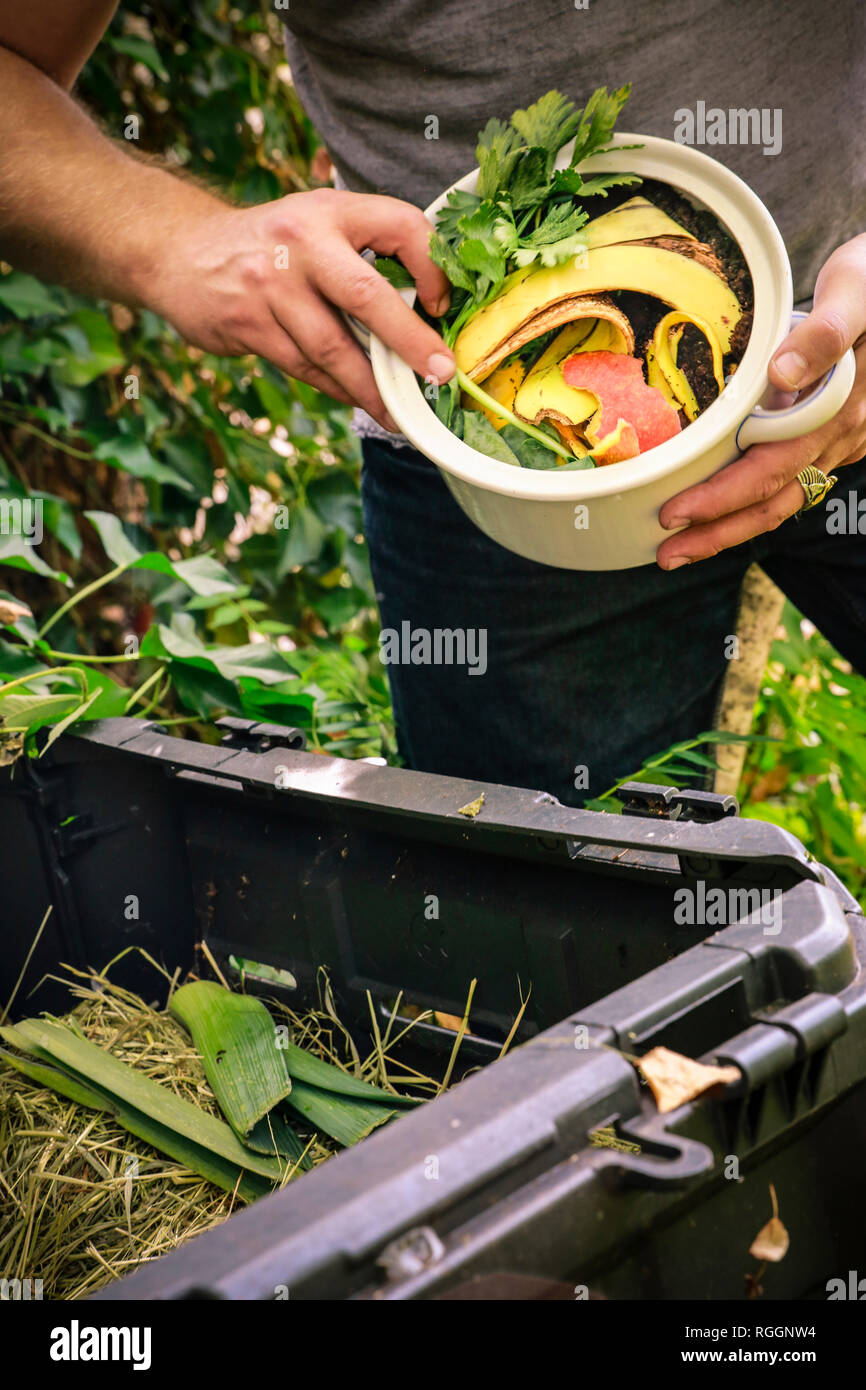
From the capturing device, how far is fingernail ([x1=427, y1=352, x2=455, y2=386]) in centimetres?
81

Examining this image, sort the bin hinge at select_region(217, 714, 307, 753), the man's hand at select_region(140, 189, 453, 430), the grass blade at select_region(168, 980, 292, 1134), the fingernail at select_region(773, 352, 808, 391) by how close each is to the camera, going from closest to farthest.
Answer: the fingernail at select_region(773, 352, 808, 391) < the man's hand at select_region(140, 189, 453, 430) < the grass blade at select_region(168, 980, 292, 1134) < the bin hinge at select_region(217, 714, 307, 753)

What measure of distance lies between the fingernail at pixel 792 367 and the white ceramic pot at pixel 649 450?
0.05ft

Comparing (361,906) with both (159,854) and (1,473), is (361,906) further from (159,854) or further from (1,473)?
(1,473)

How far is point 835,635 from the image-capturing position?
1.29m

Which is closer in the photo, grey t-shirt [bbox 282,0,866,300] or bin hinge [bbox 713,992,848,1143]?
bin hinge [bbox 713,992,848,1143]

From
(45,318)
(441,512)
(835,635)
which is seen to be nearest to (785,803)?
(835,635)

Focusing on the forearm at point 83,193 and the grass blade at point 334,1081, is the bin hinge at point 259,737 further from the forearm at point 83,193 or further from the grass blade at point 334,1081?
the forearm at point 83,193

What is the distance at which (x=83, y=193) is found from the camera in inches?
41.2

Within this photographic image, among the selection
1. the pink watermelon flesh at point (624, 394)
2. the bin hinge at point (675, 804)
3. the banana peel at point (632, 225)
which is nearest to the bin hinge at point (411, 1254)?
the bin hinge at point (675, 804)

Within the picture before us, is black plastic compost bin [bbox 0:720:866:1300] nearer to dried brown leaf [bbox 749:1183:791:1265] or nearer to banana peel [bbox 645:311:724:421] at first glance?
dried brown leaf [bbox 749:1183:791:1265]

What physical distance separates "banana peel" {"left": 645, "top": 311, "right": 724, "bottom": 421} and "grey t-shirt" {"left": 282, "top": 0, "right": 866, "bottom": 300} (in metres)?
0.36

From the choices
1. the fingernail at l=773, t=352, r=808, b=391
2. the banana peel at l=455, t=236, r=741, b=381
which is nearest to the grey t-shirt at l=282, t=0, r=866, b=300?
the banana peel at l=455, t=236, r=741, b=381

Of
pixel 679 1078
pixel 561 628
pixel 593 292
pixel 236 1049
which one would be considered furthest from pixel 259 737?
pixel 679 1078
